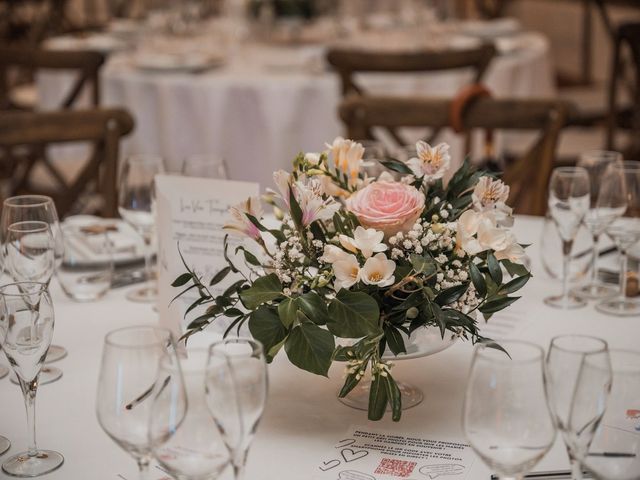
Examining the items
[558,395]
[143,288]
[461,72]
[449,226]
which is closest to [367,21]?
[461,72]

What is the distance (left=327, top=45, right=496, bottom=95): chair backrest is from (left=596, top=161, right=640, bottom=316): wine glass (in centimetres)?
157

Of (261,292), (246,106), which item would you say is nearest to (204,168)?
(261,292)

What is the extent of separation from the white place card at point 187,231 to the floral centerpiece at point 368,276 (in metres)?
0.14

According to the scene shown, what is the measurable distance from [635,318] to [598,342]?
0.72 meters

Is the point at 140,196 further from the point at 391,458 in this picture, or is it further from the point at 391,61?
the point at 391,61

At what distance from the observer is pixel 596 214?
1.70 meters

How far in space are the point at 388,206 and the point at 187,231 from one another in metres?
0.37

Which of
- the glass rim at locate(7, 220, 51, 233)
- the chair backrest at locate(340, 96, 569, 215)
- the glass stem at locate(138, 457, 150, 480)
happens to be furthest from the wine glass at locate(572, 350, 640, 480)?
the chair backrest at locate(340, 96, 569, 215)

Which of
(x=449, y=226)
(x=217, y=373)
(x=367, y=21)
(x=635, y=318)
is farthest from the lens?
(x=367, y=21)

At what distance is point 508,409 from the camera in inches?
34.5

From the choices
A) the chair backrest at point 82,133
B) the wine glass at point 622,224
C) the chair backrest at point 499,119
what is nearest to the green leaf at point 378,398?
the wine glass at point 622,224

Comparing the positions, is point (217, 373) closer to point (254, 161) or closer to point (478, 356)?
point (478, 356)

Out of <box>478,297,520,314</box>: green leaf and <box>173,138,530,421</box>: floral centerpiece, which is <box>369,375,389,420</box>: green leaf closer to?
<box>173,138,530,421</box>: floral centerpiece

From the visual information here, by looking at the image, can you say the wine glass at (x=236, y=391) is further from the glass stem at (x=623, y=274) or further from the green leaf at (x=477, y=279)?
the glass stem at (x=623, y=274)
